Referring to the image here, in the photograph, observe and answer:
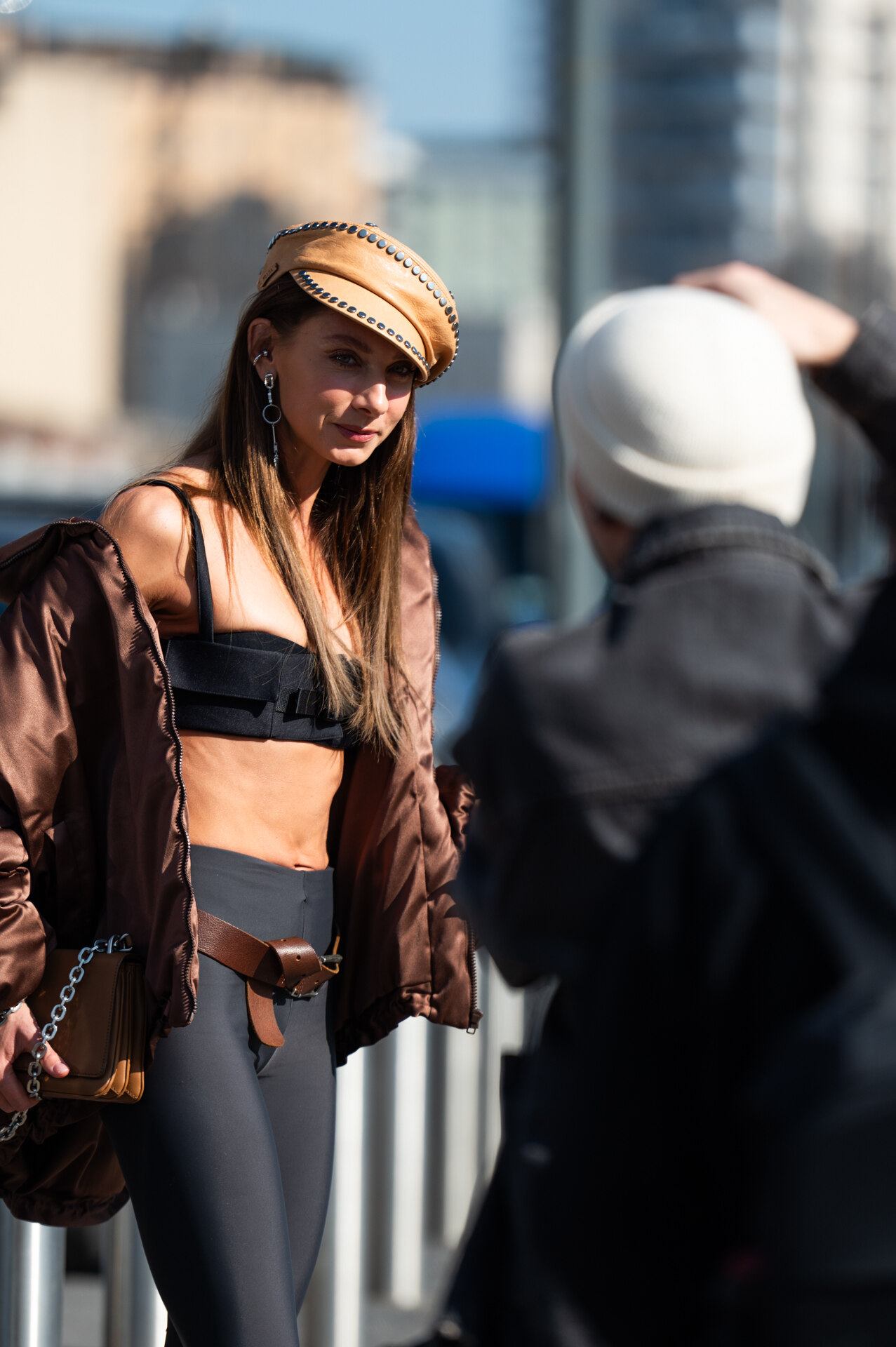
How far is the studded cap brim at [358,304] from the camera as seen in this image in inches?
80.6

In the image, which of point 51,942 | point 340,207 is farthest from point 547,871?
point 340,207

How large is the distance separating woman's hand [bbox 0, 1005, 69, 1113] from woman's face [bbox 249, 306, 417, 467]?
85 cm

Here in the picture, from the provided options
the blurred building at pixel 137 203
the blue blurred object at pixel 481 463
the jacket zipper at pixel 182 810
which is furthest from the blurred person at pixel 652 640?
→ the blurred building at pixel 137 203

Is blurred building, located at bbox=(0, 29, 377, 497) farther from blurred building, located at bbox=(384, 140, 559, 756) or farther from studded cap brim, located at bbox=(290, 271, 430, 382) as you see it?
studded cap brim, located at bbox=(290, 271, 430, 382)

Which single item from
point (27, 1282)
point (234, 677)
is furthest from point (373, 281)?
point (27, 1282)

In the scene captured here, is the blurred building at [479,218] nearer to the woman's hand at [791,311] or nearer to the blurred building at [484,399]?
the blurred building at [484,399]

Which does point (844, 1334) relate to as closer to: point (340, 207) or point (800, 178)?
point (800, 178)

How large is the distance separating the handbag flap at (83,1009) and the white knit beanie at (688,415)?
98 centimetres

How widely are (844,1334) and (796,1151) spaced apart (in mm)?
108

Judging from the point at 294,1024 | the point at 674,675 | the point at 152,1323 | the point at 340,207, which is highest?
the point at 674,675

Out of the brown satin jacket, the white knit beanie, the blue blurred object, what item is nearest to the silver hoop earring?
the brown satin jacket

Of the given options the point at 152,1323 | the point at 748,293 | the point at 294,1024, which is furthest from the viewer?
the point at 152,1323

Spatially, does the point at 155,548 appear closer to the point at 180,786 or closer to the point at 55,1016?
the point at 180,786

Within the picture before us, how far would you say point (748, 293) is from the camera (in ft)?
4.62
